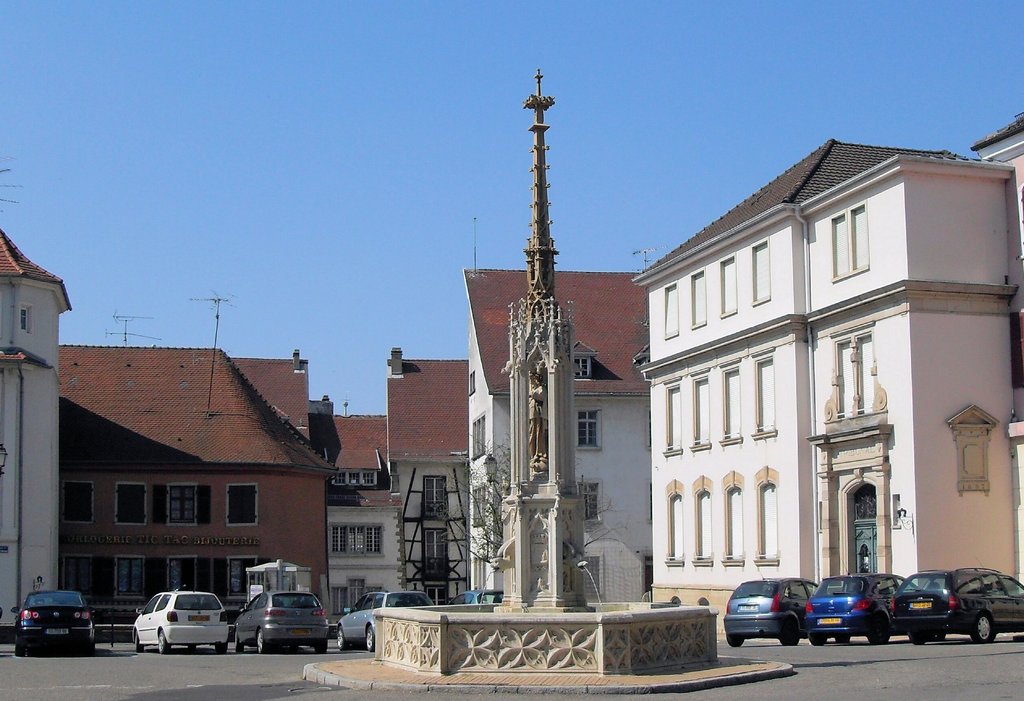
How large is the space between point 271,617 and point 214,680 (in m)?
10.1

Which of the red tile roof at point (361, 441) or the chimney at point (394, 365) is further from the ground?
the chimney at point (394, 365)

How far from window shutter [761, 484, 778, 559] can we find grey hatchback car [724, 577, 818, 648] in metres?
9.05

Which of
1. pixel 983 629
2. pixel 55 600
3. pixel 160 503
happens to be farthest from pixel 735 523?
pixel 160 503

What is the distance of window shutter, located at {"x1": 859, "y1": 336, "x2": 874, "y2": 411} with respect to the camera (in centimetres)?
3597

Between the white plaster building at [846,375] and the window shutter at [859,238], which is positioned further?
the window shutter at [859,238]

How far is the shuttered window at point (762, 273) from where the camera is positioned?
4119 cm

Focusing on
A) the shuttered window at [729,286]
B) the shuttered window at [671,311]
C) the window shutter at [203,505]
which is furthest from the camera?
the window shutter at [203,505]

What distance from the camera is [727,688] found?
17.8 m

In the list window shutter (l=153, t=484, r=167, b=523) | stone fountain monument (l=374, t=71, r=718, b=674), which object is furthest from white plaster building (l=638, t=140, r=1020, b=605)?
window shutter (l=153, t=484, r=167, b=523)

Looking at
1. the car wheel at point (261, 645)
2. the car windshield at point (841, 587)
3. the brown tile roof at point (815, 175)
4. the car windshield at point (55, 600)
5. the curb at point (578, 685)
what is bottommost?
the car wheel at point (261, 645)

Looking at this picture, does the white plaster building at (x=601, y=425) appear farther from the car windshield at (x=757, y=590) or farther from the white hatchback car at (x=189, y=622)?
the car windshield at (x=757, y=590)

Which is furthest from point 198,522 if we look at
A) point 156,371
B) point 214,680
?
point 214,680

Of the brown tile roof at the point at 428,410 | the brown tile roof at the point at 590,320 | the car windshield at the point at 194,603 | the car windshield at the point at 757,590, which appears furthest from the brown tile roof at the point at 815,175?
the brown tile roof at the point at 428,410

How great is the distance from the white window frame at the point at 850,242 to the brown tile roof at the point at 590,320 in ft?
73.4
